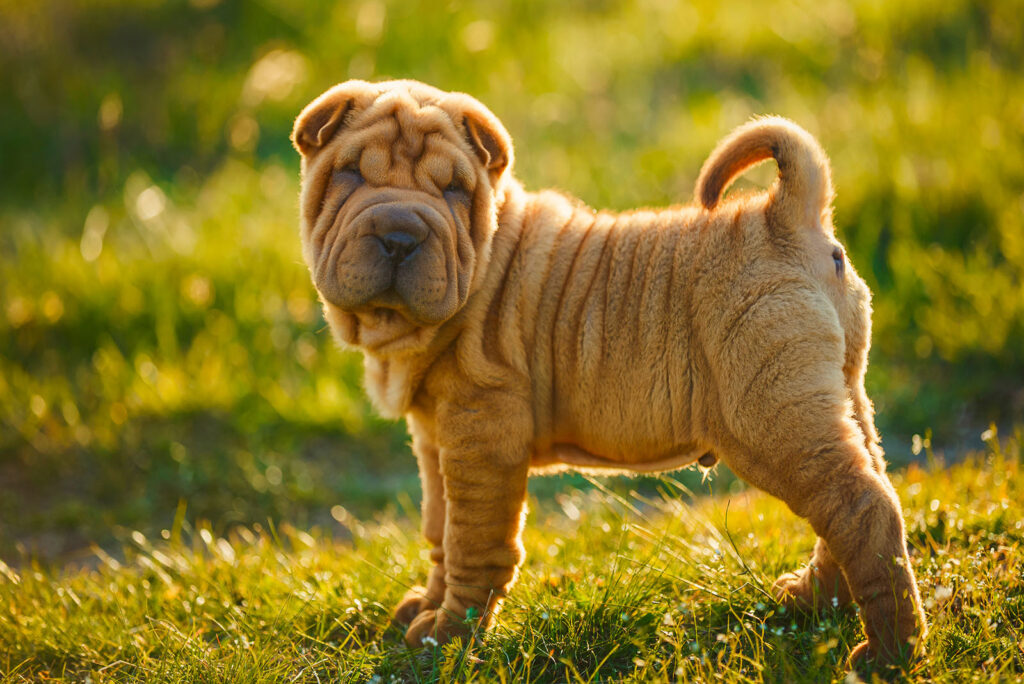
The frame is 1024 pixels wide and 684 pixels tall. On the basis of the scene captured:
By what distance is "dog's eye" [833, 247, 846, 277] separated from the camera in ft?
10.0

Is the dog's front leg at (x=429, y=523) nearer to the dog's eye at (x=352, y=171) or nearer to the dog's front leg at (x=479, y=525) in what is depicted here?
the dog's front leg at (x=479, y=525)

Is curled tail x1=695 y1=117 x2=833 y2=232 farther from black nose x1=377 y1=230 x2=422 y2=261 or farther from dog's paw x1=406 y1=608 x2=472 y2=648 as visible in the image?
dog's paw x1=406 y1=608 x2=472 y2=648

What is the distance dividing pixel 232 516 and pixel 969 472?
383cm

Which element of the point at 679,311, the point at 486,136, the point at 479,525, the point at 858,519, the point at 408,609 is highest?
the point at 486,136

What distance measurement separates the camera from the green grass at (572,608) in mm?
2902

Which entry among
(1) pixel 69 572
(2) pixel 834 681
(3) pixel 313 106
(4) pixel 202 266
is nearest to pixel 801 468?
(2) pixel 834 681

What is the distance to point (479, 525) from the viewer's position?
10.2 feet

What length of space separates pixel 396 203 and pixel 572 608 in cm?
146

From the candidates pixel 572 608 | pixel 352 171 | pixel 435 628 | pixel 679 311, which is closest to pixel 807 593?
pixel 572 608

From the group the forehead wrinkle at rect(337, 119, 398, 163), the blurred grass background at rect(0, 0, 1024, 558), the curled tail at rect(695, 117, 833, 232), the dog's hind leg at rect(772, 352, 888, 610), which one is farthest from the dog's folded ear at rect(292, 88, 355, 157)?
the dog's hind leg at rect(772, 352, 888, 610)

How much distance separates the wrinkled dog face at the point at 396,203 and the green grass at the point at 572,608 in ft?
3.45

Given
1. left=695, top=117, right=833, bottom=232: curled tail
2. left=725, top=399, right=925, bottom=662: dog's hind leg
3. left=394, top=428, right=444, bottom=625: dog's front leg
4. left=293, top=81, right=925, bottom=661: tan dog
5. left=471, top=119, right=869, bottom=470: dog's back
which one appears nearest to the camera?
left=725, top=399, right=925, bottom=662: dog's hind leg

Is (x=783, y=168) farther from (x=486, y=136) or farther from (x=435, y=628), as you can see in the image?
(x=435, y=628)

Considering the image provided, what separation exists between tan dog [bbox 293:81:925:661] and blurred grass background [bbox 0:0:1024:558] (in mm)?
988
